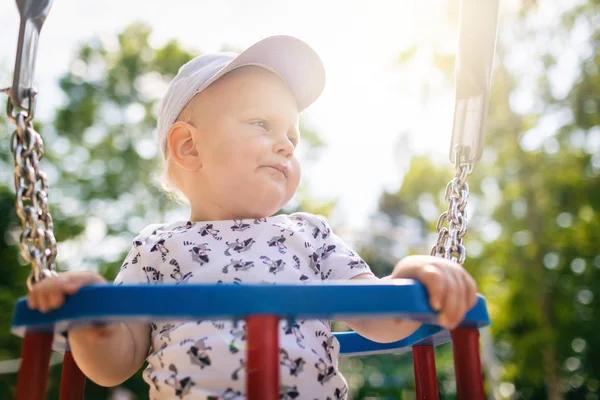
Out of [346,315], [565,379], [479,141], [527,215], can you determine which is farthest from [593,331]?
[346,315]

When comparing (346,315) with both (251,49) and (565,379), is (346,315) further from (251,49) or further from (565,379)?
(565,379)

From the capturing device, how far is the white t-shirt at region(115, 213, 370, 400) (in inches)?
53.7

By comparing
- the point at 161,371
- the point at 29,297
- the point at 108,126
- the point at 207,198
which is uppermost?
the point at 108,126

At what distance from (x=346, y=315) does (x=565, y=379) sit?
10.1 m

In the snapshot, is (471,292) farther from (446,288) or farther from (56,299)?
(56,299)

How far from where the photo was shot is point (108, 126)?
1344cm

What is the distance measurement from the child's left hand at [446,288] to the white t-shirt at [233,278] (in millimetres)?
420

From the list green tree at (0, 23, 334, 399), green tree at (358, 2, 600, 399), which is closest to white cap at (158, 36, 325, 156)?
green tree at (358, 2, 600, 399)

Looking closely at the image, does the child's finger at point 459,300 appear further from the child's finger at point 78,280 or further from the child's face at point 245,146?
the child's face at point 245,146

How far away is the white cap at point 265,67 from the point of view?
1.89 metres

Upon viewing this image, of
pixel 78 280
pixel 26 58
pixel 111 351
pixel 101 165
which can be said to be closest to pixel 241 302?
pixel 78 280

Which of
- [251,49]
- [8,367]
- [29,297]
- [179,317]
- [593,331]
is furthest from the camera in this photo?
[8,367]

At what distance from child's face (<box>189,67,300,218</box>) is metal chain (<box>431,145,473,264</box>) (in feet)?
1.48

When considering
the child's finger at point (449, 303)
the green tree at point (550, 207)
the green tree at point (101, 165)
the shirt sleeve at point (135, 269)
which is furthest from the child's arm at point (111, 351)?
the green tree at point (101, 165)
